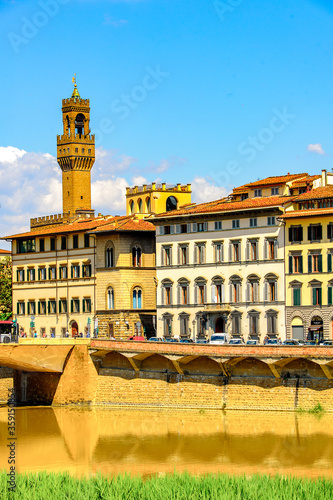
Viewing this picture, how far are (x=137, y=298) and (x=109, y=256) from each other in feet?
13.8

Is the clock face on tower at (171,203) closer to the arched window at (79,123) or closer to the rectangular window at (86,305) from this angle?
the rectangular window at (86,305)

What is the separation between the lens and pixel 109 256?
95.4 metres

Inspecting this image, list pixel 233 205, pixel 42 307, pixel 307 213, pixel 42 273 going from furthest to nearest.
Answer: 1. pixel 42 273
2. pixel 42 307
3. pixel 233 205
4. pixel 307 213

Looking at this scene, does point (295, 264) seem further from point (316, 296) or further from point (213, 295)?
point (213, 295)

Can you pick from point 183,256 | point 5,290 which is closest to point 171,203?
point 183,256

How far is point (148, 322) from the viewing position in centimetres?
9481

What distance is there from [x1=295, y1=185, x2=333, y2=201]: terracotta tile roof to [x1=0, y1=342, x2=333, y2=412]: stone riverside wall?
1527 cm

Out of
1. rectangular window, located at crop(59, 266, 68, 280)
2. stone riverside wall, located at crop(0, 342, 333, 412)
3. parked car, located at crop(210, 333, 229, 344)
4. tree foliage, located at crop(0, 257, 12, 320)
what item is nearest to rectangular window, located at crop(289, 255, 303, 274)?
parked car, located at crop(210, 333, 229, 344)

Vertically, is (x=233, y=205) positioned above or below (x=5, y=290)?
above

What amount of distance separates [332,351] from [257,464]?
12.8 meters

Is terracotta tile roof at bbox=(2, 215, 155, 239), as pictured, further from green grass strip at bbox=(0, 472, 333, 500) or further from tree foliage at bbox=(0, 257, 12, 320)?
green grass strip at bbox=(0, 472, 333, 500)

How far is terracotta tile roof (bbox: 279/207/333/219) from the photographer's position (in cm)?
8031

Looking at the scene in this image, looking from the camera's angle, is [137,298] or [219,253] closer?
[219,253]

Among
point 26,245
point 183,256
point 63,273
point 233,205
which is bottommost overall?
point 63,273
